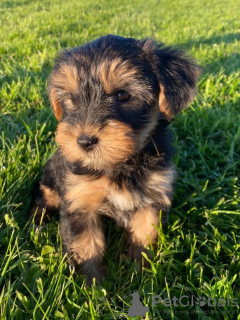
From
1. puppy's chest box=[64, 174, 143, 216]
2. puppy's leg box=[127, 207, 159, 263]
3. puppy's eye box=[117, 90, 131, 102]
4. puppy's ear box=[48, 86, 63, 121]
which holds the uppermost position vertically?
puppy's eye box=[117, 90, 131, 102]

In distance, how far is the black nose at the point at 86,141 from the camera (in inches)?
Result: 80.8

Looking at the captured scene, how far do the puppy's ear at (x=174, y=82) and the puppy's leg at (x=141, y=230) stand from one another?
0.93 meters

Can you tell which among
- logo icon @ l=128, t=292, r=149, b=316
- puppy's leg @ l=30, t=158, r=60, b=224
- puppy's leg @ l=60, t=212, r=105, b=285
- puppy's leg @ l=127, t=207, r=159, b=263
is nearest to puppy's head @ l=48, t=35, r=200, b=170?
puppy's leg @ l=60, t=212, r=105, b=285

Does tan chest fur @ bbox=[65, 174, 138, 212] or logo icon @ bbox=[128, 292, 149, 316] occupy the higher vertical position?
tan chest fur @ bbox=[65, 174, 138, 212]

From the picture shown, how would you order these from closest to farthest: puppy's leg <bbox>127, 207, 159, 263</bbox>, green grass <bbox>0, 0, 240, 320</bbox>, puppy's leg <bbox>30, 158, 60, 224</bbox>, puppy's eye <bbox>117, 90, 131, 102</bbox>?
green grass <bbox>0, 0, 240, 320</bbox> → puppy's eye <bbox>117, 90, 131, 102</bbox> → puppy's leg <bbox>127, 207, 159, 263</bbox> → puppy's leg <bbox>30, 158, 60, 224</bbox>

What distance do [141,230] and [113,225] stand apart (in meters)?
0.41

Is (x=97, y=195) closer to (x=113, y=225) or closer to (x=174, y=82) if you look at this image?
(x=113, y=225)

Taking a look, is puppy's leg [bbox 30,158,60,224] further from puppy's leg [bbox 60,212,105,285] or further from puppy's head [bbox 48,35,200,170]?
puppy's head [bbox 48,35,200,170]

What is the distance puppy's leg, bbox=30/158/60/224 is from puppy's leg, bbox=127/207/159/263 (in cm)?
92

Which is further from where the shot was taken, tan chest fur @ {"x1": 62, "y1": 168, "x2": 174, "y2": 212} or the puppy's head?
tan chest fur @ {"x1": 62, "y1": 168, "x2": 174, "y2": 212}

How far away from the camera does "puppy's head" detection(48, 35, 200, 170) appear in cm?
213

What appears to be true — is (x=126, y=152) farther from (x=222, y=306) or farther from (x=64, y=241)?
(x=222, y=306)

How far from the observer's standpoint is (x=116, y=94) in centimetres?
235

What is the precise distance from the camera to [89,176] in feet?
8.30
